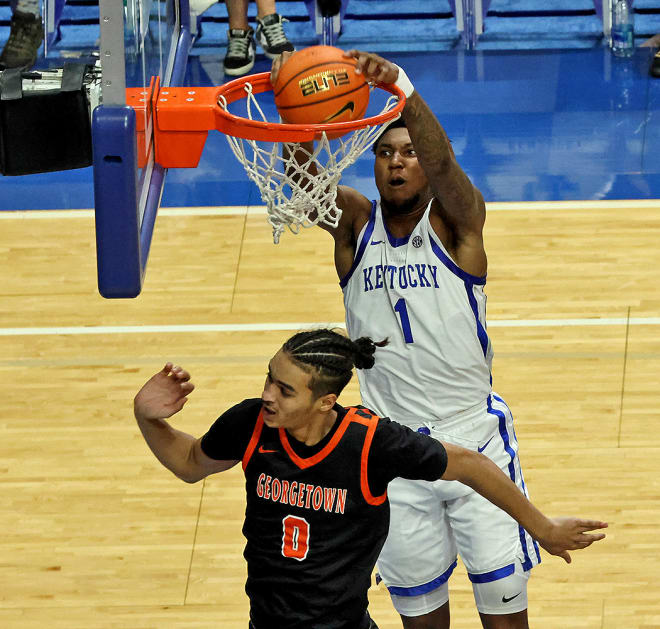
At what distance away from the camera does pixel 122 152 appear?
345 cm

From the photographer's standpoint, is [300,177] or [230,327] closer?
[300,177]

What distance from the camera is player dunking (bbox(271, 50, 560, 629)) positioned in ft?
14.7

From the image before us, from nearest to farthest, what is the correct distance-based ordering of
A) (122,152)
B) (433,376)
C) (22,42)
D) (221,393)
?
1. (122,152)
2. (433,376)
3. (221,393)
4. (22,42)

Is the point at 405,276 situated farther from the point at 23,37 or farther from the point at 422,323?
the point at 23,37

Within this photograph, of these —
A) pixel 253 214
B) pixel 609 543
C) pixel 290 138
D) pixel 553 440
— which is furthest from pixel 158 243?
pixel 290 138

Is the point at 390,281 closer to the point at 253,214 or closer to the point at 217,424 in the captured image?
the point at 217,424

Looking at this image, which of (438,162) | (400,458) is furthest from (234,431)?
(438,162)

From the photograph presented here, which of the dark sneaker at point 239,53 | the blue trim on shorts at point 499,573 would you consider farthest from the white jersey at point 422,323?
the dark sneaker at point 239,53

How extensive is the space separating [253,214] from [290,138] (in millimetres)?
4912

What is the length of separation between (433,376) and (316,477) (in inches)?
43.2

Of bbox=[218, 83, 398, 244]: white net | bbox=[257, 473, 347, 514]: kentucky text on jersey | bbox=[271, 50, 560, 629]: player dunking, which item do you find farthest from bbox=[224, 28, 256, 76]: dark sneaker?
bbox=[257, 473, 347, 514]: kentucky text on jersey

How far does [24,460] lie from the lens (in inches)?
244

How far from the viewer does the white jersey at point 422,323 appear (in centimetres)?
455

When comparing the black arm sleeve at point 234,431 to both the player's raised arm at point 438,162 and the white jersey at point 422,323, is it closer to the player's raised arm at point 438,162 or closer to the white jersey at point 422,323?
the white jersey at point 422,323
